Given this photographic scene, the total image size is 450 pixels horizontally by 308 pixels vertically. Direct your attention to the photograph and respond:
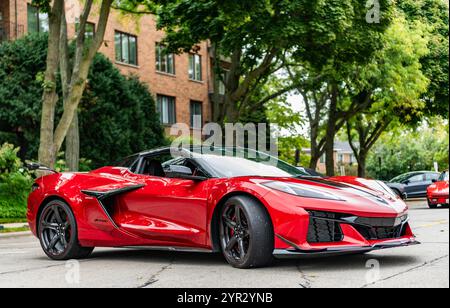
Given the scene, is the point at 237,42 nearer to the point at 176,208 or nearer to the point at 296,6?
the point at 296,6

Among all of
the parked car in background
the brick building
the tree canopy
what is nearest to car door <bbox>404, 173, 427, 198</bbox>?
the parked car in background

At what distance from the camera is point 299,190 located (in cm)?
671

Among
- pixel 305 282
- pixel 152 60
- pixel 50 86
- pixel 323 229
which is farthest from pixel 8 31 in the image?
pixel 305 282

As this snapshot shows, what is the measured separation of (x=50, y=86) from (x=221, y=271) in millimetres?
10748

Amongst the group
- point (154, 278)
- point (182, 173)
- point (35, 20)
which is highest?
point (35, 20)

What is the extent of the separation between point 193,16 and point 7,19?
936 cm

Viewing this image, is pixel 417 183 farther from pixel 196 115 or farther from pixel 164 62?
pixel 164 62

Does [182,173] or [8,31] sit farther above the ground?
[8,31]

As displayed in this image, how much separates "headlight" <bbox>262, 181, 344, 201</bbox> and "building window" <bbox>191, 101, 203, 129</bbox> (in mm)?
33353

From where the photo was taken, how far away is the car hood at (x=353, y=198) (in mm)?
6598

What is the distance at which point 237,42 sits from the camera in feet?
72.3

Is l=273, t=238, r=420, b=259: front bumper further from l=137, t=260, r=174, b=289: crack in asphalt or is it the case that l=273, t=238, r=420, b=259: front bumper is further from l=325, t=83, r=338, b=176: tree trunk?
l=325, t=83, r=338, b=176: tree trunk

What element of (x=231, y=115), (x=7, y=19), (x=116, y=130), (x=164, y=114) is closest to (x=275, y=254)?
Answer: (x=231, y=115)

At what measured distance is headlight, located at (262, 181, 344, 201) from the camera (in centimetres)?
665
